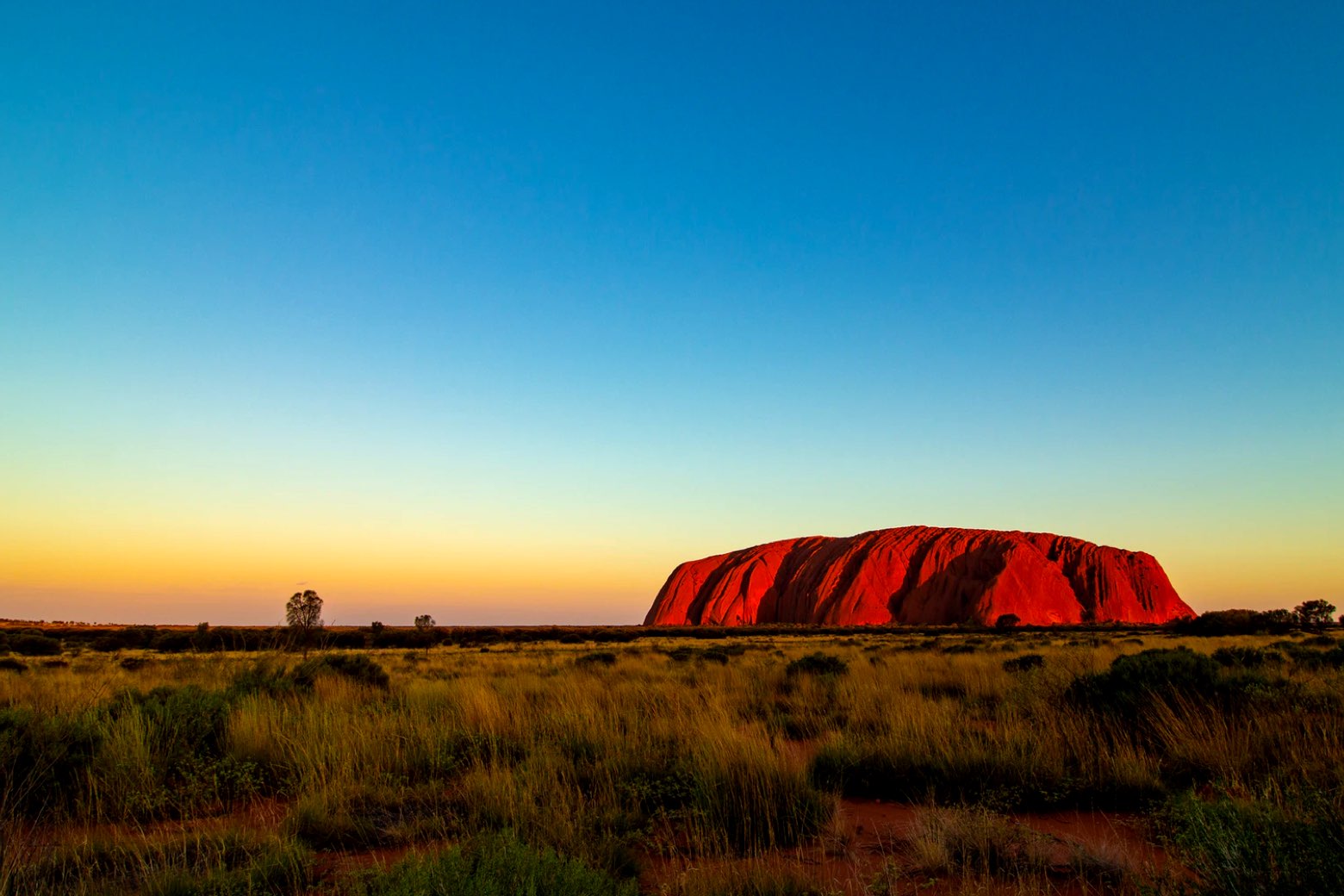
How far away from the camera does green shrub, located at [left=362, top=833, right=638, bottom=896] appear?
286 cm

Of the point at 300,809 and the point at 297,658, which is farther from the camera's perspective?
the point at 297,658

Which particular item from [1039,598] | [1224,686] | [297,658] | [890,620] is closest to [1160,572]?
[1039,598]

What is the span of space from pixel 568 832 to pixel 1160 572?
3548 inches

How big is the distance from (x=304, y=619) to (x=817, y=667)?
17845 millimetres

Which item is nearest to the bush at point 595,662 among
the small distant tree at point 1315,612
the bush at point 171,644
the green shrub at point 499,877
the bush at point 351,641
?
the green shrub at point 499,877

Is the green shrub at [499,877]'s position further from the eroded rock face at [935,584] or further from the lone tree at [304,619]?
the eroded rock face at [935,584]

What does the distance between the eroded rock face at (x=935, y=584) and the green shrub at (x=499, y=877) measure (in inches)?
2688

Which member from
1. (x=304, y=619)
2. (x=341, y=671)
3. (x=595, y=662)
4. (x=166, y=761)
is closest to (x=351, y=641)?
(x=304, y=619)

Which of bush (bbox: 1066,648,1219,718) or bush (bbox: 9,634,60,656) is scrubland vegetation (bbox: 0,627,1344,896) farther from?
bush (bbox: 9,634,60,656)

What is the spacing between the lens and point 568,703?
9.27 m

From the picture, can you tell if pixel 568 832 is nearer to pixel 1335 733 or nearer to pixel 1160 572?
pixel 1335 733

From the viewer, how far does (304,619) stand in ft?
79.0

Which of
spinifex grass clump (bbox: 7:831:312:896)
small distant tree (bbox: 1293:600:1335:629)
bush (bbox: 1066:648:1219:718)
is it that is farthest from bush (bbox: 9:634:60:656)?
small distant tree (bbox: 1293:600:1335:629)

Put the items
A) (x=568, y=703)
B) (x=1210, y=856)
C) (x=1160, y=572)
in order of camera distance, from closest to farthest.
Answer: (x=1210, y=856) < (x=568, y=703) < (x=1160, y=572)
